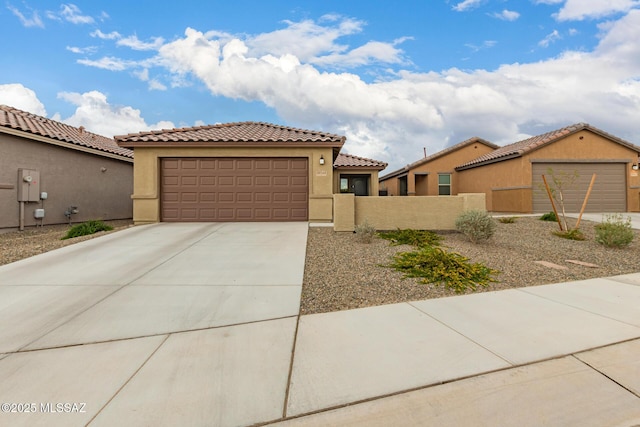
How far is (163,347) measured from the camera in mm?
3617

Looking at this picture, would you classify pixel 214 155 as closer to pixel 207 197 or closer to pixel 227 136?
pixel 227 136

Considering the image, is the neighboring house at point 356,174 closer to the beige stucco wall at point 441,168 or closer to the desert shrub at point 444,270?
the beige stucco wall at point 441,168

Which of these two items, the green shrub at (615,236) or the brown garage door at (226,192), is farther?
the brown garage door at (226,192)

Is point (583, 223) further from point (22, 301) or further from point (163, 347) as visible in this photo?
point (22, 301)

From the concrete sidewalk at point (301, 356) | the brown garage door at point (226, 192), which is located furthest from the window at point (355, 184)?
the concrete sidewalk at point (301, 356)

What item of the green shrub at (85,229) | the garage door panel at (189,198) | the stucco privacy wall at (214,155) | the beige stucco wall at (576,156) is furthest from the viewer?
the beige stucco wall at (576,156)

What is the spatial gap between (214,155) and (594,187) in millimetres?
19898

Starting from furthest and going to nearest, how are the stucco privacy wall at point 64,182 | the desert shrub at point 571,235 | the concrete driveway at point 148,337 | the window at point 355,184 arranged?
the window at point 355,184 < the stucco privacy wall at point 64,182 < the desert shrub at point 571,235 < the concrete driveway at point 148,337

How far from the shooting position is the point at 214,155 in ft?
44.1

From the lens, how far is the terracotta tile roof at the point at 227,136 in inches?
517

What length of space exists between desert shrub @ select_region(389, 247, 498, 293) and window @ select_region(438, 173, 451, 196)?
19.2m

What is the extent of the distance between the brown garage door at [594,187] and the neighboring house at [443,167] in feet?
22.7

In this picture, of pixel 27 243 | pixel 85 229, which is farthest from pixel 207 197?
pixel 27 243

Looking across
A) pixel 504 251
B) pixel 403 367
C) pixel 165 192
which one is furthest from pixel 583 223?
pixel 165 192
